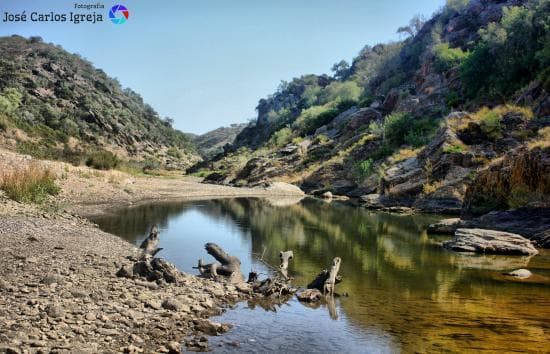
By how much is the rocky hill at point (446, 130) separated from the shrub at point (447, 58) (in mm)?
164

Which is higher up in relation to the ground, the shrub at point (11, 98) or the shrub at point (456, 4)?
the shrub at point (456, 4)

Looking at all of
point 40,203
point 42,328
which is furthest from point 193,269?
point 40,203

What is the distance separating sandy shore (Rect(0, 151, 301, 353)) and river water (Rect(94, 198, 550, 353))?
1.01 m

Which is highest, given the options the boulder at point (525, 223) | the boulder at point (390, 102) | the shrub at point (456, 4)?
the shrub at point (456, 4)

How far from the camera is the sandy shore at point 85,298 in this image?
8883mm

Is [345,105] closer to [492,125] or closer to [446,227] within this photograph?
[492,125]

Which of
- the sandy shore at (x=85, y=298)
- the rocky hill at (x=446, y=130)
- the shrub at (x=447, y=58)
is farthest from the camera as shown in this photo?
the shrub at (x=447, y=58)

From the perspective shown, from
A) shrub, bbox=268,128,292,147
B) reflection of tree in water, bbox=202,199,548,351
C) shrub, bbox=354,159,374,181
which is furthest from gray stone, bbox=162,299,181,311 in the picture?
shrub, bbox=268,128,292,147

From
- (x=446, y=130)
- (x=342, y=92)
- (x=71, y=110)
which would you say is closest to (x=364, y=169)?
(x=446, y=130)

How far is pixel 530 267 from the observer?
1903cm

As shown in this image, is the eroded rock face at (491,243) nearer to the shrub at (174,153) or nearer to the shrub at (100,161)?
the shrub at (100,161)

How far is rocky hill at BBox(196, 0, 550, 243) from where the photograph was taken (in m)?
31.2

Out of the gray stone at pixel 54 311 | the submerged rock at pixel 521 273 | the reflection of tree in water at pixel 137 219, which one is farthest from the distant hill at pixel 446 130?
the gray stone at pixel 54 311

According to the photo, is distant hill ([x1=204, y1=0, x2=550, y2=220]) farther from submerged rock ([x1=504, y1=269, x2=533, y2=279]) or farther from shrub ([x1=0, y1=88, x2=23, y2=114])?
shrub ([x1=0, y1=88, x2=23, y2=114])
